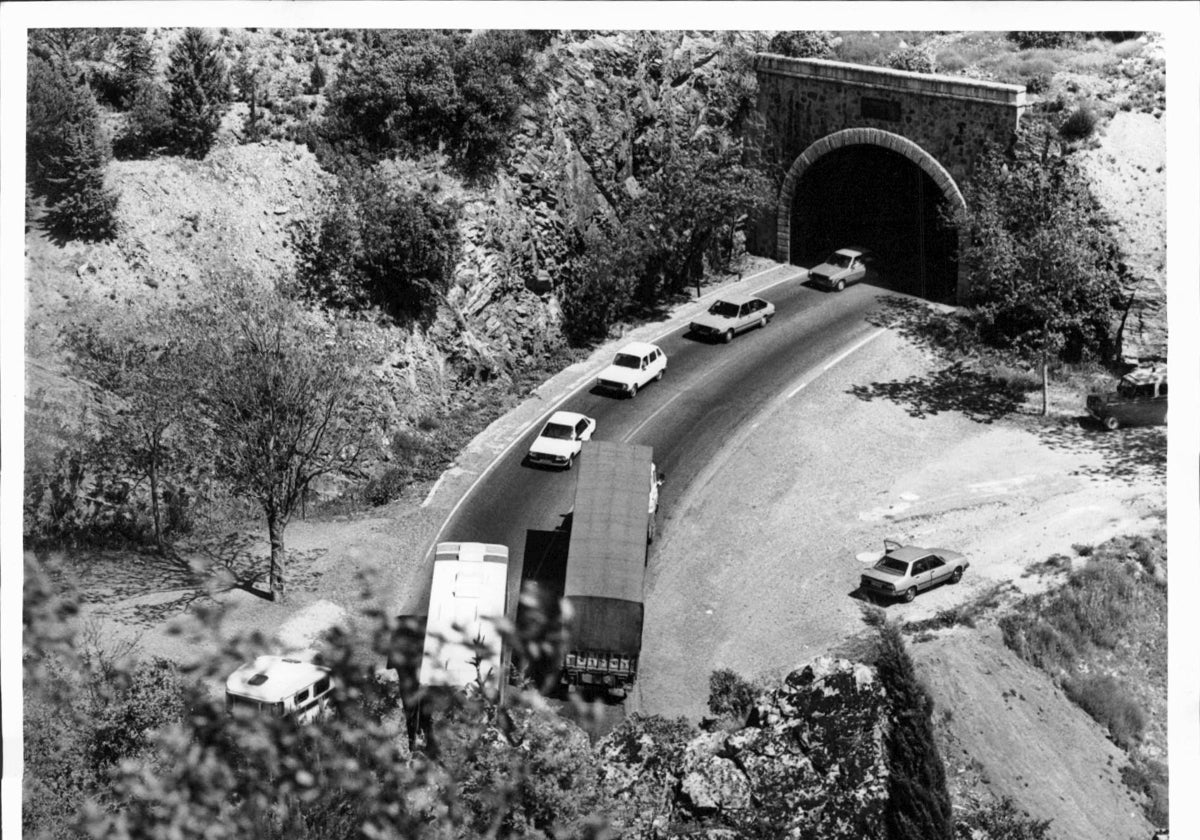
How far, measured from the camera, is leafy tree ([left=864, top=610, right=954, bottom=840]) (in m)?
36.7

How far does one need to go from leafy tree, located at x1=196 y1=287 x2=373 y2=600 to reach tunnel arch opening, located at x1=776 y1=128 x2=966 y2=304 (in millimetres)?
24178

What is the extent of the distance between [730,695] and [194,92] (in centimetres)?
2922

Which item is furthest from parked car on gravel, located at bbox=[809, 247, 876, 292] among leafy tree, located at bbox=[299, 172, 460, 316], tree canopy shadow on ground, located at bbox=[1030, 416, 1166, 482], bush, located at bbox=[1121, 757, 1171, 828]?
bush, located at bbox=[1121, 757, 1171, 828]

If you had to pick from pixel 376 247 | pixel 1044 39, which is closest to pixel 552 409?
pixel 376 247

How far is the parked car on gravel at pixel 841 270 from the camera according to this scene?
5944 centimetres

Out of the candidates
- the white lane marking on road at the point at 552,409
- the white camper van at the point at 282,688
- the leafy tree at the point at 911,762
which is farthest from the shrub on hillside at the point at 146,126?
the leafy tree at the point at 911,762

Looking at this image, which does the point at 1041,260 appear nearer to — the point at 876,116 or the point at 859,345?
the point at 859,345

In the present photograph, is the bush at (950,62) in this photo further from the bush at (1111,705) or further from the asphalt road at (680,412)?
the bush at (1111,705)

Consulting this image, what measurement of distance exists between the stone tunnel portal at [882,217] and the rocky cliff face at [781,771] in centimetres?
2446

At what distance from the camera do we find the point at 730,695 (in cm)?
4106

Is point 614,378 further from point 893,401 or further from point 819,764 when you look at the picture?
point 819,764

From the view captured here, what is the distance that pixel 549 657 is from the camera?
41844 millimetres

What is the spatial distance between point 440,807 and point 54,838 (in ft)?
32.8

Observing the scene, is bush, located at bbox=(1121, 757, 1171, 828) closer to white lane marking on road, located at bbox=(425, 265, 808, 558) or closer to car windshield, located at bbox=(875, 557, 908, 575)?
car windshield, located at bbox=(875, 557, 908, 575)
